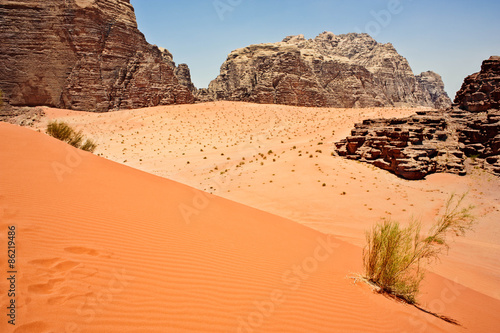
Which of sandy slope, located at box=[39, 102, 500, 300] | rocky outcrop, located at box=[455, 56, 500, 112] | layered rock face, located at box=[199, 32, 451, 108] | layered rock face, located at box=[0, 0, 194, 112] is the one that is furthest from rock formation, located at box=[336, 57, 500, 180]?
layered rock face, located at box=[199, 32, 451, 108]

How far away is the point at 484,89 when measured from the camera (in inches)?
701

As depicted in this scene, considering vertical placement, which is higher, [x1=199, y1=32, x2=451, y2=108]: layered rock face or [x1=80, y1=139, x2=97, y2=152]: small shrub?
[x1=199, y1=32, x2=451, y2=108]: layered rock face

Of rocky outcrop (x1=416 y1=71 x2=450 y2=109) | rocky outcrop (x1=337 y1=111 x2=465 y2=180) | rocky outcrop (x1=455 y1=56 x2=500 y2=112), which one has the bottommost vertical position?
rocky outcrop (x1=337 y1=111 x2=465 y2=180)

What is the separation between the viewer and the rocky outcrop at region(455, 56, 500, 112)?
17.3m

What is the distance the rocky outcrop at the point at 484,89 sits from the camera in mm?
17281

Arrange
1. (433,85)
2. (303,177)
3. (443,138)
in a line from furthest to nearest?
1. (433,85)
2. (443,138)
3. (303,177)

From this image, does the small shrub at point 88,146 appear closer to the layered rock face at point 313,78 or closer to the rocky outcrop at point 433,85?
the layered rock face at point 313,78

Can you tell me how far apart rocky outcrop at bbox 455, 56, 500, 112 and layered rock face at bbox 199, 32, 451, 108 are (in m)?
34.1

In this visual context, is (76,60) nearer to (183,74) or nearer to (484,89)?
(183,74)

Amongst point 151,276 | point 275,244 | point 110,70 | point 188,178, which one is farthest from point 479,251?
point 110,70

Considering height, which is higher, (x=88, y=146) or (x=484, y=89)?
(x=484, y=89)

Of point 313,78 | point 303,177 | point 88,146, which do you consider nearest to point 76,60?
point 88,146

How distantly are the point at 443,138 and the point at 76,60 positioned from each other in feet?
147

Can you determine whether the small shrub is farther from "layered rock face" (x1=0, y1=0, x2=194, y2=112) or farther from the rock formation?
"layered rock face" (x1=0, y1=0, x2=194, y2=112)
